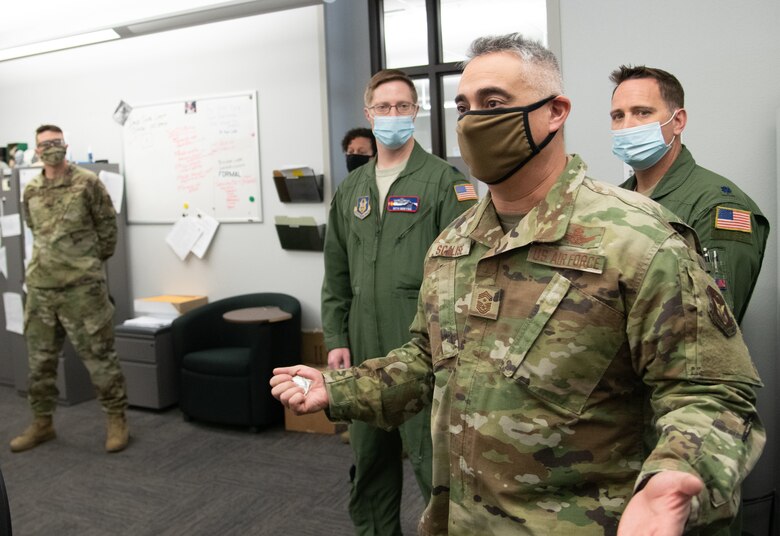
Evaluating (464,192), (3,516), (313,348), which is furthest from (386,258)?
(313,348)

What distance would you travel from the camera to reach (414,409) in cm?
120

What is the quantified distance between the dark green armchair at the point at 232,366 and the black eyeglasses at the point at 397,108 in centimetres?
171

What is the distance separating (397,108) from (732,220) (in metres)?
1.05

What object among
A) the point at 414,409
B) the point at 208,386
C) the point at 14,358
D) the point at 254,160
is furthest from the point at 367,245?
the point at 14,358

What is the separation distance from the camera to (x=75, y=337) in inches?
134

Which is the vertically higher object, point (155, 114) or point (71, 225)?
point (155, 114)

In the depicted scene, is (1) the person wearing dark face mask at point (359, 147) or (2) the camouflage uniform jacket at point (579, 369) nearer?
(2) the camouflage uniform jacket at point (579, 369)

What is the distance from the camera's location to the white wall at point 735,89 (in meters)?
2.50

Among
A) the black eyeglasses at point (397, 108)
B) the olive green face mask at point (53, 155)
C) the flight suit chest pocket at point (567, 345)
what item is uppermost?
the olive green face mask at point (53, 155)

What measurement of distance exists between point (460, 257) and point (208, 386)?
9.29 feet

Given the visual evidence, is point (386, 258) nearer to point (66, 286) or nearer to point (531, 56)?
point (531, 56)

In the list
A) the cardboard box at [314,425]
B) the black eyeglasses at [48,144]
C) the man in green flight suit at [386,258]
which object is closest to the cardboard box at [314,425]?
the cardboard box at [314,425]

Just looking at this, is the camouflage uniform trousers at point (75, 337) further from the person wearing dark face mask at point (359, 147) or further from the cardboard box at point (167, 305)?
the person wearing dark face mask at point (359, 147)

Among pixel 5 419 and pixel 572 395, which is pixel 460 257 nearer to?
pixel 572 395
